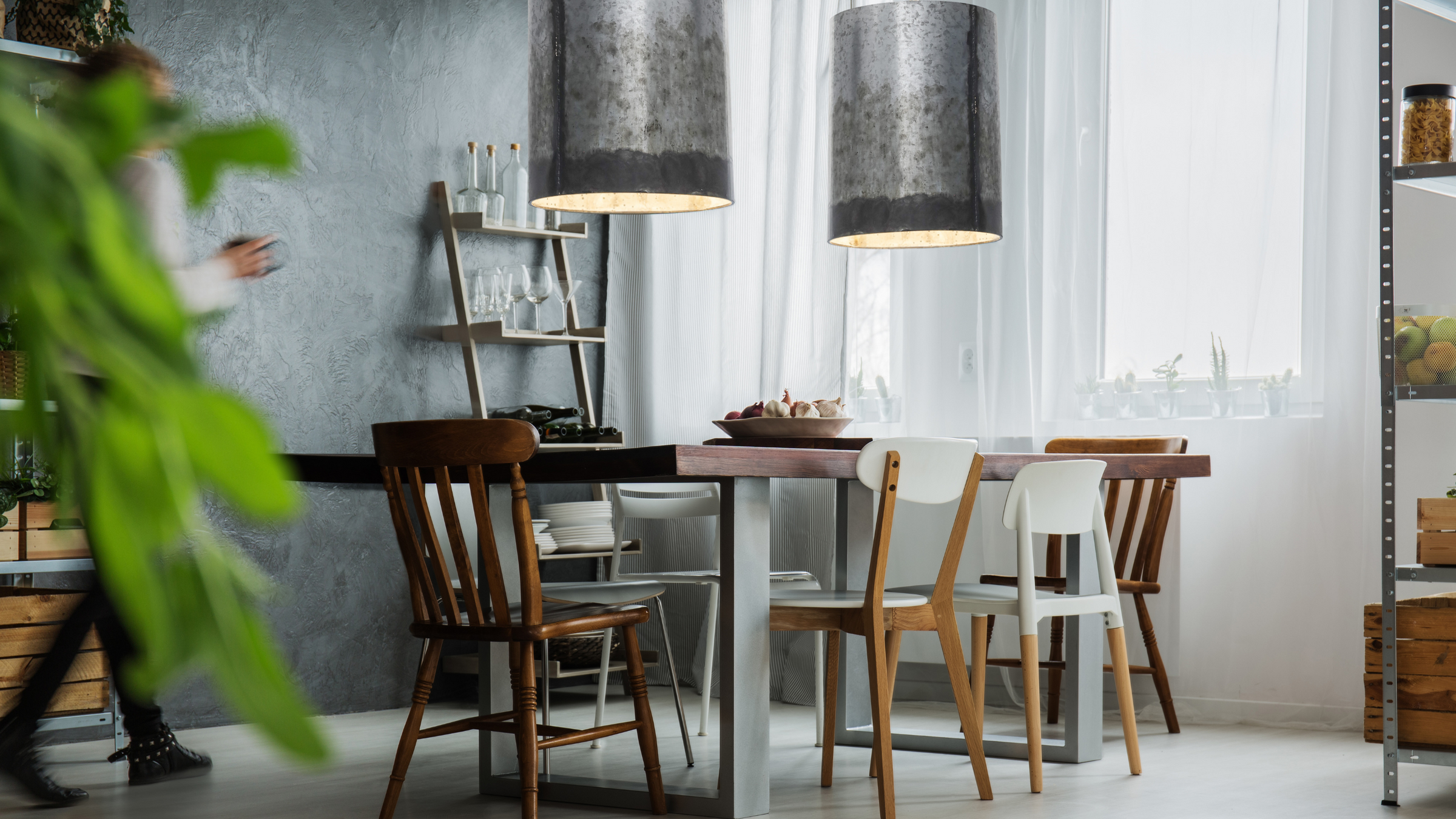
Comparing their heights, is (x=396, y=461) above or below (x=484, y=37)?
below

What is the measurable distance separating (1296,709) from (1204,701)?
0.82 ft

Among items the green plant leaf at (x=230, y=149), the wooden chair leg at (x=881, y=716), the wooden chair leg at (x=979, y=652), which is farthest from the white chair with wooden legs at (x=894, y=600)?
the green plant leaf at (x=230, y=149)

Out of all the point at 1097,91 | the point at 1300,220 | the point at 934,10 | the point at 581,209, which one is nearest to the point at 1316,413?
the point at 1300,220

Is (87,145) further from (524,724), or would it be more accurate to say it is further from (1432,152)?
(1432,152)

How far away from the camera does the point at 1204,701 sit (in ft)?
13.0

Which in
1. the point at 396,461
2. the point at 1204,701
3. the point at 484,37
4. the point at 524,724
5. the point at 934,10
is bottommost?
the point at 1204,701

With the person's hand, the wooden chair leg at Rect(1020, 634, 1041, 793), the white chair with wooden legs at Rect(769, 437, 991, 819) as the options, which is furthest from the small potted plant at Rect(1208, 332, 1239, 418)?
the person's hand

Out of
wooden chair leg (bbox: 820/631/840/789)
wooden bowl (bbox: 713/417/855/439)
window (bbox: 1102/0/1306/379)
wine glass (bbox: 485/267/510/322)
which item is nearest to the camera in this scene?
wooden chair leg (bbox: 820/631/840/789)

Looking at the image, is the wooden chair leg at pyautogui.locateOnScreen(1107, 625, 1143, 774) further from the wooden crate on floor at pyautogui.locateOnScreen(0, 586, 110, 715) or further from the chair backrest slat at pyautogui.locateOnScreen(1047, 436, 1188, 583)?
the wooden crate on floor at pyautogui.locateOnScreen(0, 586, 110, 715)

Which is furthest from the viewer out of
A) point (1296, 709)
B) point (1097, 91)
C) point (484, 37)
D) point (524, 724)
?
point (484, 37)

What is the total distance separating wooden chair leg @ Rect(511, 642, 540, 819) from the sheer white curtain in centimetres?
217

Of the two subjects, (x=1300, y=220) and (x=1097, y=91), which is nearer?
(x=1300, y=220)

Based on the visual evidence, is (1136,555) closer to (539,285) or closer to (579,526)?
(579,526)

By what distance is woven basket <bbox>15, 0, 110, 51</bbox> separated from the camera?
341 centimetres
